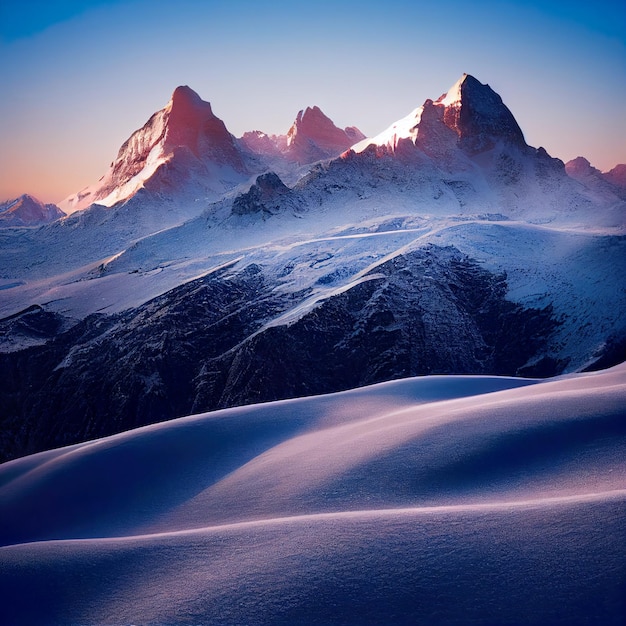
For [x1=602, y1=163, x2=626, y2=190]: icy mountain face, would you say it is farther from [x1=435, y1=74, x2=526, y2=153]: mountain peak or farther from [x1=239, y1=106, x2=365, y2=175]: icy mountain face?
[x1=239, y1=106, x2=365, y2=175]: icy mountain face

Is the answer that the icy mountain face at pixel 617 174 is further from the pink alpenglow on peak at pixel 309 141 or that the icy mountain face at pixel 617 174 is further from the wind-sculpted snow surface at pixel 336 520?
the wind-sculpted snow surface at pixel 336 520

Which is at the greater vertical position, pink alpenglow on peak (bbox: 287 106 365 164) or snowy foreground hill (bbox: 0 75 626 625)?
pink alpenglow on peak (bbox: 287 106 365 164)

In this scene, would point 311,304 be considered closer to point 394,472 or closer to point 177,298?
point 177,298

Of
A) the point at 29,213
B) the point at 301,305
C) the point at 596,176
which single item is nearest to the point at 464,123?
the point at 596,176

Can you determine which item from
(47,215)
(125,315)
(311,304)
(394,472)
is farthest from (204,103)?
(394,472)

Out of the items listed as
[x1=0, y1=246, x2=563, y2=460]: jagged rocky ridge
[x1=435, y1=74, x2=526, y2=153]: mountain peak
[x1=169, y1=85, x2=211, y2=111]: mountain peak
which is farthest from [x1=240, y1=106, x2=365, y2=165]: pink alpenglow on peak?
[x1=0, y1=246, x2=563, y2=460]: jagged rocky ridge

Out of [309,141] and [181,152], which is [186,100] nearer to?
[181,152]
